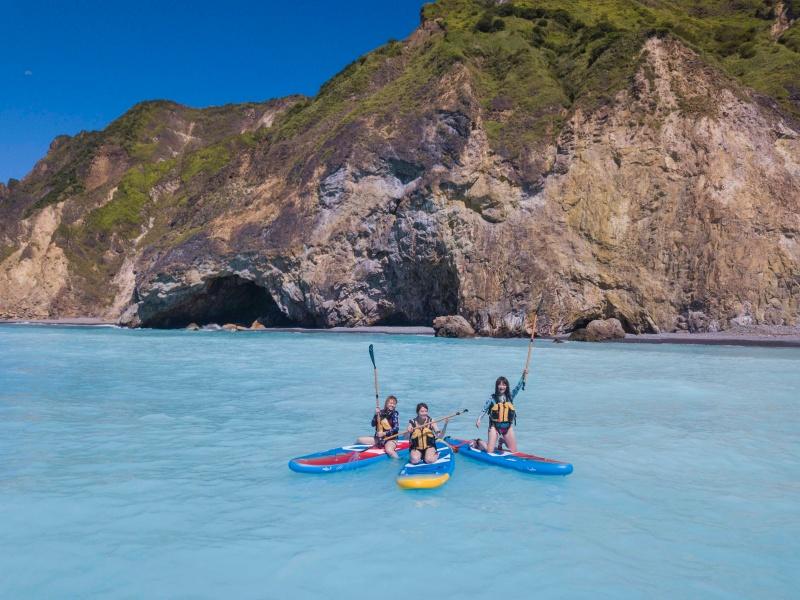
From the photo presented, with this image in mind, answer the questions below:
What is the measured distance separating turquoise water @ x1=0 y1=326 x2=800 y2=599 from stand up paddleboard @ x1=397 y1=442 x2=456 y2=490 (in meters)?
0.17

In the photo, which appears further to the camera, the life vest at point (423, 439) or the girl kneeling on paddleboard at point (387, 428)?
the girl kneeling on paddleboard at point (387, 428)

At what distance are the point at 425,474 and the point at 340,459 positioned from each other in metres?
1.69

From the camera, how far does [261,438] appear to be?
13273 millimetres

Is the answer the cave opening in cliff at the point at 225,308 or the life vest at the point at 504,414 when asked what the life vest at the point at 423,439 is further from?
the cave opening in cliff at the point at 225,308

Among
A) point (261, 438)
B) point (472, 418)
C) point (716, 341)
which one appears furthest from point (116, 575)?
point (716, 341)

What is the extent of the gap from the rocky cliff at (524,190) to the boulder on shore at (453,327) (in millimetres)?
1516

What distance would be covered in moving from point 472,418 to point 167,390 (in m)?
9.94

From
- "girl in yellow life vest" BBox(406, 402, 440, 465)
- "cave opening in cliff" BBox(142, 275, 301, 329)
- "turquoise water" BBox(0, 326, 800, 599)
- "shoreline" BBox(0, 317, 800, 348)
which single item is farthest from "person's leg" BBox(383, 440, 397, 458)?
"cave opening in cliff" BBox(142, 275, 301, 329)

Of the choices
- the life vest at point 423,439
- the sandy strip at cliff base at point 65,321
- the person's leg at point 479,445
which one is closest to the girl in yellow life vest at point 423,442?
the life vest at point 423,439

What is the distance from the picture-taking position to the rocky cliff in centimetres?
4012

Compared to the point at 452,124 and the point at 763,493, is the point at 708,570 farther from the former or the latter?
the point at 452,124

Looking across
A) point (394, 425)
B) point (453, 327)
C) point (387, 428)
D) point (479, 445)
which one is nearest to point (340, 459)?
point (387, 428)

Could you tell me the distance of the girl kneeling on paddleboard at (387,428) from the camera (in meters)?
11.6

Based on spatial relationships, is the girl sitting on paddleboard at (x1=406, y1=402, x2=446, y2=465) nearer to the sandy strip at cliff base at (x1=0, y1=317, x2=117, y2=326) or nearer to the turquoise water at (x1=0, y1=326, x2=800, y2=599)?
the turquoise water at (x1=0, y1=326, x2=800, y2=599)
